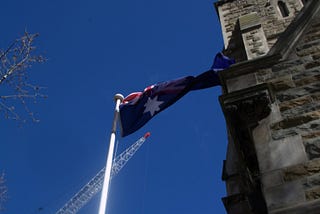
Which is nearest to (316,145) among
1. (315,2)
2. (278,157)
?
(278,157)

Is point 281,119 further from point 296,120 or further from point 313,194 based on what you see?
point 313,194

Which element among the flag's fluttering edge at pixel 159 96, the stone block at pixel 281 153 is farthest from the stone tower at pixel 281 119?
the flag's fluttering edge at pixel 159 96

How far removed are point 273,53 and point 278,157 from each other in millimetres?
2060

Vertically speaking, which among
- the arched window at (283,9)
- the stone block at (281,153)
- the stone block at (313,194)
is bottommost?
the stone block at (313,194)

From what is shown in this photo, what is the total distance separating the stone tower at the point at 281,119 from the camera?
5.30m

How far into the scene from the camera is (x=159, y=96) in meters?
10.8

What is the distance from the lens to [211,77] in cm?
959

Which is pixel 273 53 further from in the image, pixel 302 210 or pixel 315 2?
pixel 302 210

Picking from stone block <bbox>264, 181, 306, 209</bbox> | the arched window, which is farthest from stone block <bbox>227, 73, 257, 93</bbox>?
the arched window

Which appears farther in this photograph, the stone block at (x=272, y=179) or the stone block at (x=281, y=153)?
the stone block at (x=281, y=153)

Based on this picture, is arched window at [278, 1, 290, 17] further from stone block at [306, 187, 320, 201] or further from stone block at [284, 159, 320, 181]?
stone block at [306, 187, 320, 201]

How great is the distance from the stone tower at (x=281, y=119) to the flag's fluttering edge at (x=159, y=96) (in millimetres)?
2333

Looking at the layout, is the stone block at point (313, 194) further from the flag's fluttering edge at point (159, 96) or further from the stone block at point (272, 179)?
the flag's fluttering edge at point (159, 96)

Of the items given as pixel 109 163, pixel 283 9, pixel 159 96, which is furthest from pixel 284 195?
pixel 283 9
